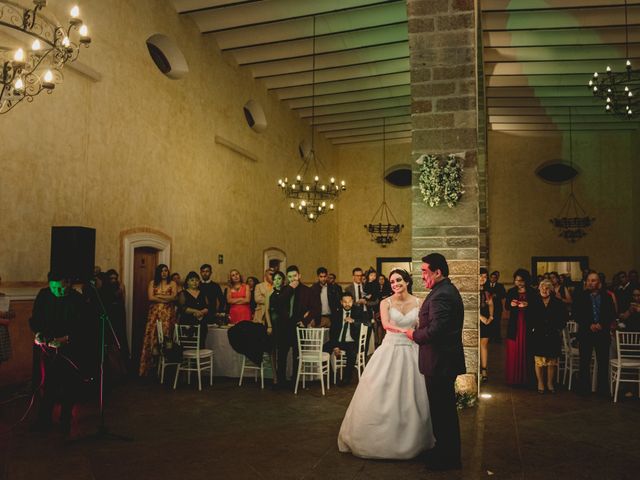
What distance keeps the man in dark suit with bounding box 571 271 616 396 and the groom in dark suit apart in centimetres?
352

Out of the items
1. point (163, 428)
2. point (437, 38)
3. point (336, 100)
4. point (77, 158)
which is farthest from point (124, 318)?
A: point (336, 100)

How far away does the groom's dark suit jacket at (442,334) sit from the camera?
402 centimetres

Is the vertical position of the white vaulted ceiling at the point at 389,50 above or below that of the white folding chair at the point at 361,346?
above

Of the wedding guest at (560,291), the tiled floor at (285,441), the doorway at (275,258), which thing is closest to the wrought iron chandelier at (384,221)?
the doorway at (275,258)

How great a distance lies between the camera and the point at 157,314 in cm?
789

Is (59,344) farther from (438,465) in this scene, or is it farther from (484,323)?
(484,323)

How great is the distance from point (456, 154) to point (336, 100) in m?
8.40

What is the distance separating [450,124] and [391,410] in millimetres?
3293

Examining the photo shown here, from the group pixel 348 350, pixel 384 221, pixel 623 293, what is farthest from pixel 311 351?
pixel 384 221

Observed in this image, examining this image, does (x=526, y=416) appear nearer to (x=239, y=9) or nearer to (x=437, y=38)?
(x=437, y=38)

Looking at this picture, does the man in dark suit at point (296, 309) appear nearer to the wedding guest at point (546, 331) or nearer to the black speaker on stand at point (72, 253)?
the black speaker on stand at point (72, 253)

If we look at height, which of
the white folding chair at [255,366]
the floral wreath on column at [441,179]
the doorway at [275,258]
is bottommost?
the white folding chair at [255,366]

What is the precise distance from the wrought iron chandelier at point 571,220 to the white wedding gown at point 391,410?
41.9 feet

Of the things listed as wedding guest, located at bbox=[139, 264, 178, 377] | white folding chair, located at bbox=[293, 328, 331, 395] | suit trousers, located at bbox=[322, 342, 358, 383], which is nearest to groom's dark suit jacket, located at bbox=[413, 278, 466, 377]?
white folding chair, located at bbox=[293, 328, 331, 395]
